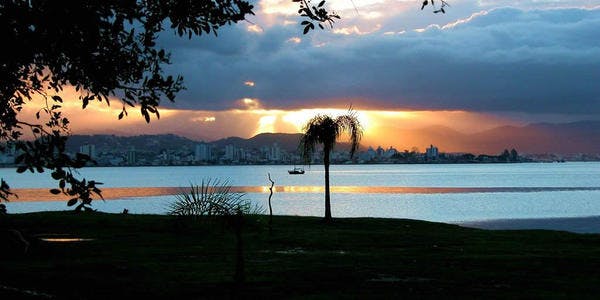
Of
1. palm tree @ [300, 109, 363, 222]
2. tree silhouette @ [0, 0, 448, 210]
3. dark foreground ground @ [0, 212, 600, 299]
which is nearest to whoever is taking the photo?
tree silhouette @ [0, 0, 448, 210]

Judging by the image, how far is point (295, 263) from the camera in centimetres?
1958

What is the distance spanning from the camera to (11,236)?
10188 millimetres

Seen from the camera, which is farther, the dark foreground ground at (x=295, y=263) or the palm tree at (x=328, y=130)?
the palm tree at (x=328, y=130)

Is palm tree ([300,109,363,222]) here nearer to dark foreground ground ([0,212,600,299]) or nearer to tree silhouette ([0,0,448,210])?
dark foreground ground ([0,212,600,299])

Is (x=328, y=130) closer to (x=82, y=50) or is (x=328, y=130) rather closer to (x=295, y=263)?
(x=295, y=263)

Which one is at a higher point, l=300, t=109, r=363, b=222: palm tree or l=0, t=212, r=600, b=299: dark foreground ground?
l=300, t=109, r=363, b=222: palm tree

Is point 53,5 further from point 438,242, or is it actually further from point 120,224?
point 120,224

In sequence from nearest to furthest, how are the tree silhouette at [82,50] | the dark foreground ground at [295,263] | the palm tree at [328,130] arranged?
the tree silhouette at [82,50], the dark foreground ground at [295,263], the palm tree at [328,130]

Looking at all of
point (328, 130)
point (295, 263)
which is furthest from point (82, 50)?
point (328, 130)

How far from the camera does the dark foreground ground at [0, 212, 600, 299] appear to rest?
1502 cm

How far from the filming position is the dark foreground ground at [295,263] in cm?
1502

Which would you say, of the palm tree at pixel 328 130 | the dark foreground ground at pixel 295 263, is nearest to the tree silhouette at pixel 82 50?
the dark foreground ground at pixel 295 263

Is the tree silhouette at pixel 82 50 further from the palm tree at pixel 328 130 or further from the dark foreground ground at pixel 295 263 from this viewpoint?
the palm tree at pixel 328 130

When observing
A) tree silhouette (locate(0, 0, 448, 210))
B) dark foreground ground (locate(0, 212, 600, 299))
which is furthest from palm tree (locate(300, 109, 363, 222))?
tree silhouette (locate(0, 0, 448, 210))
